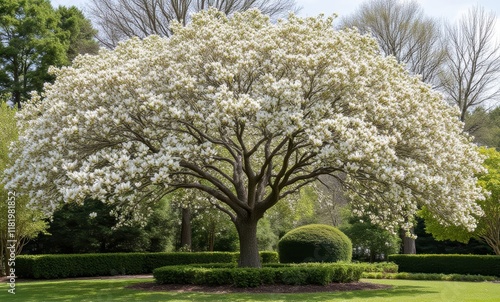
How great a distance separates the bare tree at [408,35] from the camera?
39.2m

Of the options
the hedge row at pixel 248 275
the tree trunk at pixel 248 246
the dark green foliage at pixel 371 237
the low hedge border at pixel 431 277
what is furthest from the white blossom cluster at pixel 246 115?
the dark green foliage at pixel 371 237

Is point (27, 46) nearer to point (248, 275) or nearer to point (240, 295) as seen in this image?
point (248, 275)

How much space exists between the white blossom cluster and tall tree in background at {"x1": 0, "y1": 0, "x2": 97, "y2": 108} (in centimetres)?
2346

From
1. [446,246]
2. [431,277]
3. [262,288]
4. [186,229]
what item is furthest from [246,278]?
[446,246]

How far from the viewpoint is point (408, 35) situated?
39281 mm

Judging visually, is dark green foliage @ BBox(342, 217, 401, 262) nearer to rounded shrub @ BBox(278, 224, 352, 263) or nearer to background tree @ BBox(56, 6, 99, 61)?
rounded shrub @ BBox(278, 224, 352, 263)

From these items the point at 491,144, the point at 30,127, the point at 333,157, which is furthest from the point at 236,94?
the point at 491,144

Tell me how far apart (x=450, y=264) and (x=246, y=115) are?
17.8m

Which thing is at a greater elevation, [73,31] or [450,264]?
[73,31]

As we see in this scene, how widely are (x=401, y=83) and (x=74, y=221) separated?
21540 millimetres

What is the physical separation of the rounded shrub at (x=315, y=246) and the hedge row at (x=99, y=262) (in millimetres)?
3786

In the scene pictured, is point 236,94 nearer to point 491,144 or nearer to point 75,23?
point 75,23

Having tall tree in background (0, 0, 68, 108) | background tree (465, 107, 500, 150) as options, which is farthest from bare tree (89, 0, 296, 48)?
background tree (465, 107, 500, 150)

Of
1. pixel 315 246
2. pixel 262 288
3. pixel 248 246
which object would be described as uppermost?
pixel 248 246
